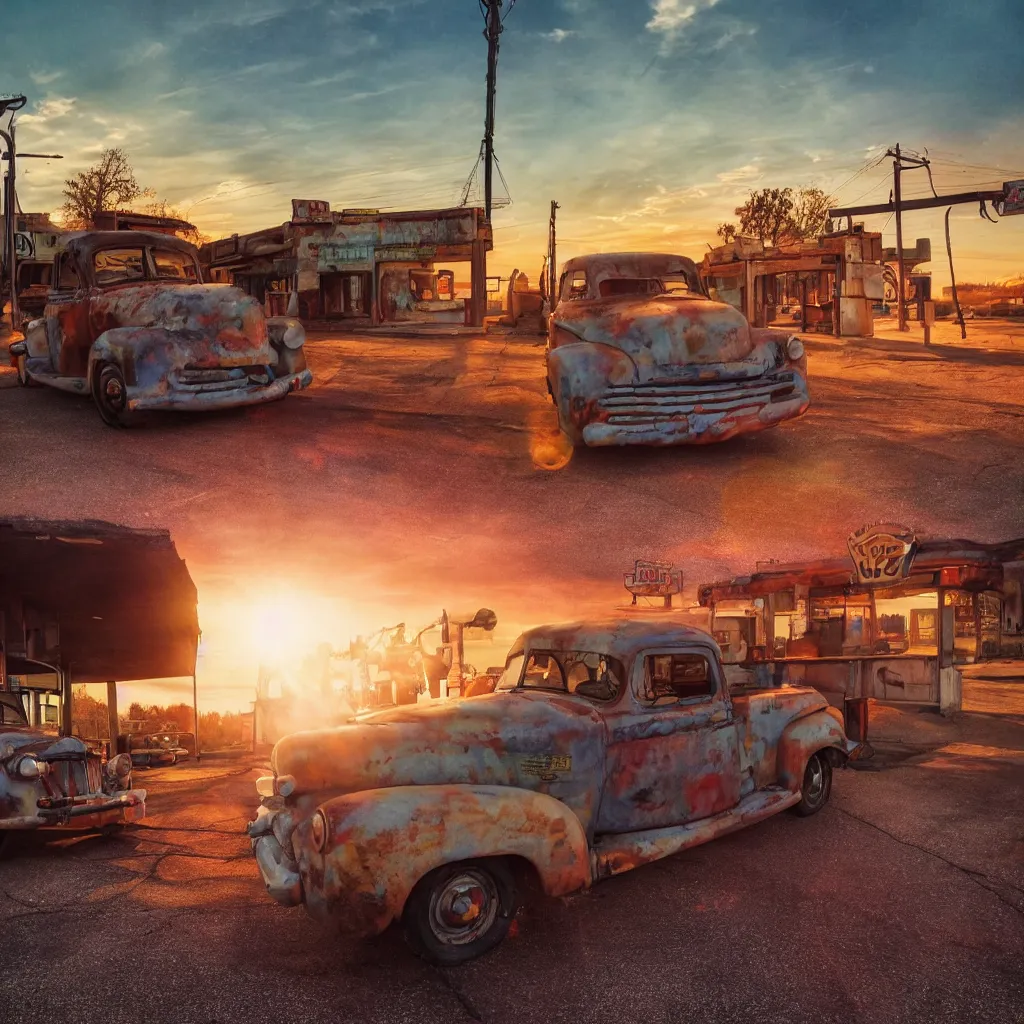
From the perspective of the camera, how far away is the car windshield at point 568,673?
609 cm

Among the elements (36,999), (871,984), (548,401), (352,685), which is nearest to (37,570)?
(352,685)

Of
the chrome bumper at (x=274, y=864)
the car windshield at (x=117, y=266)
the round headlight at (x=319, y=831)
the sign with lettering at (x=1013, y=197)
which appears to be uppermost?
the sign with lettering at (x=1013, y=197)

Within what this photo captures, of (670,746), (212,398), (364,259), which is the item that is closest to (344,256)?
(364,259)

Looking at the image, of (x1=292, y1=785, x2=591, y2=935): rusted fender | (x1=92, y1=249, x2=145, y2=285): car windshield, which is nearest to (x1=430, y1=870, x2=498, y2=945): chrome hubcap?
(x1=292, y1=785, x2=591, y2=935): rusted fender

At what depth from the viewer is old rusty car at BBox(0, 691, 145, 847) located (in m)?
7.84

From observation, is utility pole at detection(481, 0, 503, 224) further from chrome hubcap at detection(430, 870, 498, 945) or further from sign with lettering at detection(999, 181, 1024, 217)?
chrome hubcap at detection(430, 870, 498, 945)

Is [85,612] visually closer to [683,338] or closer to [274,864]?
[683,338]

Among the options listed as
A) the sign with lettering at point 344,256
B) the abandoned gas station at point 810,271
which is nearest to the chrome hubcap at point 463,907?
the abandoned gas station at point 810,271

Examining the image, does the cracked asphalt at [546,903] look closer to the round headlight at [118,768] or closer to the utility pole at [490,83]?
the round headlight at [118,768]

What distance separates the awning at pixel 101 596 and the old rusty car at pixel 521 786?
4138 millimetres

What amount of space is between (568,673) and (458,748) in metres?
1.25

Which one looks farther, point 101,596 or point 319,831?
point 101,596

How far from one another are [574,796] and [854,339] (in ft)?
78.5

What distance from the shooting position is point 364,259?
31812mm
